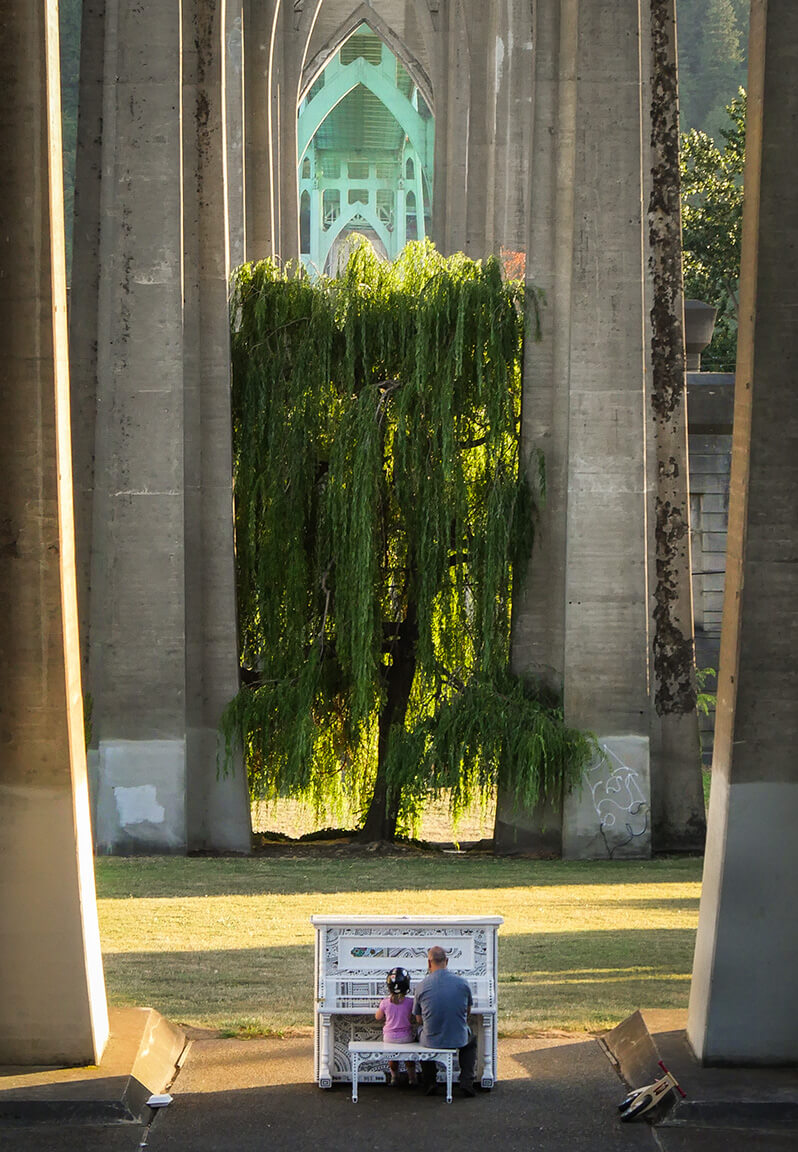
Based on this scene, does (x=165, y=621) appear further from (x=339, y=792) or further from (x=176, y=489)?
(x=339, y=792)

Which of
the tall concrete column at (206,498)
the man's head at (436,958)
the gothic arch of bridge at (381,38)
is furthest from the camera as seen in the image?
the gothic arch of bridge at (381,38)

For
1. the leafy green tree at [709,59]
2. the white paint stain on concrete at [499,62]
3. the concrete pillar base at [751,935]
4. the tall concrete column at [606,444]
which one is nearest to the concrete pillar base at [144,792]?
the tall concrete column at [606,444]

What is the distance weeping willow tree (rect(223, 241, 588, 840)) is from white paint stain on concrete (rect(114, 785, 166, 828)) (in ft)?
3.90

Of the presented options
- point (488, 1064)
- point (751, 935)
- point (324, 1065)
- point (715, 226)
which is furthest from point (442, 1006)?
point (715, 226)

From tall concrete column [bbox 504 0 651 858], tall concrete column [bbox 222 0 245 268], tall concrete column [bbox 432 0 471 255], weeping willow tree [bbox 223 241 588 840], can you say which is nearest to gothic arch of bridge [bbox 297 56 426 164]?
tall concrete column [bbox 432 0 471 255]

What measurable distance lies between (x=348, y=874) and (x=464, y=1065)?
10043 millimetres

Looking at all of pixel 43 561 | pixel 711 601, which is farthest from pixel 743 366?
pixel 711 601

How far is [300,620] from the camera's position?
21000mm

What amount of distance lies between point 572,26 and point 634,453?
526 centimetres

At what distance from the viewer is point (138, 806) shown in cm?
2095

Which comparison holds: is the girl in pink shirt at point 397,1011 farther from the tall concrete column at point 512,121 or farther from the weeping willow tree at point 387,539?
the tall concrete column at point 512,121

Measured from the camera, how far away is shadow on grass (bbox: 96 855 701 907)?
17516 millimetres

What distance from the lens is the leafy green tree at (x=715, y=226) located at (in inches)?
1831

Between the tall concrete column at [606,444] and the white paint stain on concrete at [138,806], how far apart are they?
494cm
